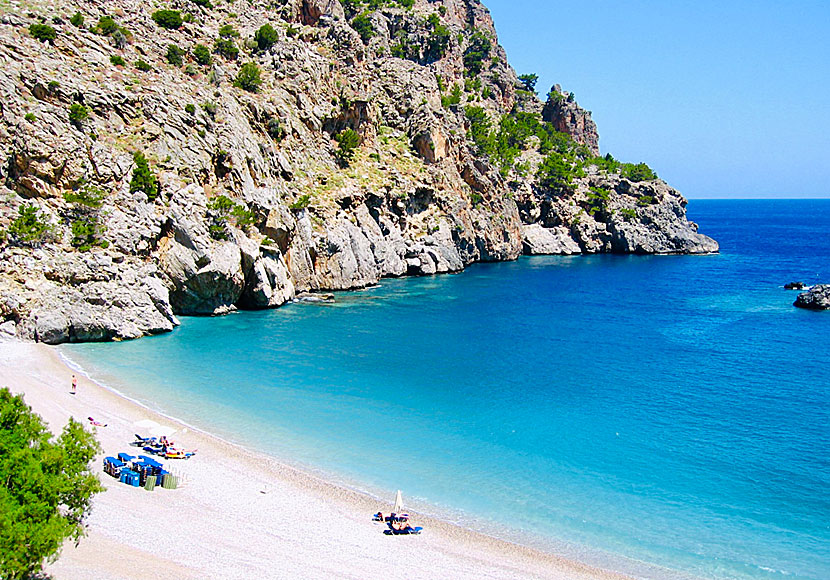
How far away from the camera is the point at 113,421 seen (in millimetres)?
28859

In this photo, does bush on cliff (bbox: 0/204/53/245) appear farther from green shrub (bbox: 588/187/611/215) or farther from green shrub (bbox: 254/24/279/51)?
green shrub (bbox: 588/187/611/215)

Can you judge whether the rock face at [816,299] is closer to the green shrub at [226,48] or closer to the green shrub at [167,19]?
the green shrub at [226,48]

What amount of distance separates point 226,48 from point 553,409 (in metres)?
61.5

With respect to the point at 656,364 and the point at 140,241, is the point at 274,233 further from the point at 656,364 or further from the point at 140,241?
the point at 656,364

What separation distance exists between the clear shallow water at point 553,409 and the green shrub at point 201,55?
31.5 meters

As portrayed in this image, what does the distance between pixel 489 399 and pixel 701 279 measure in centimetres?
6317

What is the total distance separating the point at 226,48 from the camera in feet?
244

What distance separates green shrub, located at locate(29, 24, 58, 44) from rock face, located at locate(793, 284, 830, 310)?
79.3 meters

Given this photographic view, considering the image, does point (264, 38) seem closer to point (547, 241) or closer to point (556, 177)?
point (556, 177)

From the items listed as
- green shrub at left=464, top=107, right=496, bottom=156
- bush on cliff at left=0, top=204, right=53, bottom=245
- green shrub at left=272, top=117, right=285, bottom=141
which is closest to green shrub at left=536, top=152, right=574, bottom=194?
green shrub at left=464, top=107, right=496, bottom=156

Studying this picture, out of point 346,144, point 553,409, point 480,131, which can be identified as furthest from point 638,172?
point 553,409

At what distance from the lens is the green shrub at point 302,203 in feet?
214

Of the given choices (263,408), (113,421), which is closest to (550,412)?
(263,408)

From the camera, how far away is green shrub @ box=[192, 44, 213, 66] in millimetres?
69500
